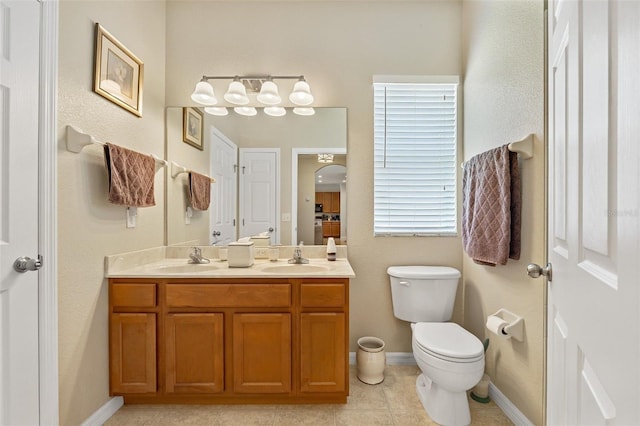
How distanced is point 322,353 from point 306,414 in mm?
366

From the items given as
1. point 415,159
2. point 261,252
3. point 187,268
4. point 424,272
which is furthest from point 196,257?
point 415,159

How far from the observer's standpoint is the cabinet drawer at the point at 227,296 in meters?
1.71

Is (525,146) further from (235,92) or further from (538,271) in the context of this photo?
(235,92)

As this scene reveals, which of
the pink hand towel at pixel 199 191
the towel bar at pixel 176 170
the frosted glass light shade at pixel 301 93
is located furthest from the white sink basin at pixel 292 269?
the frosted glass light shade at pixel 301 93

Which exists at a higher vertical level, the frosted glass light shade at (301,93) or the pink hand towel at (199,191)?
the frosted glass light shade at (301,93)

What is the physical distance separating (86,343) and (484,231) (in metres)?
2.30

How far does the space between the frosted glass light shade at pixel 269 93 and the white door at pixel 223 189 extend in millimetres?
424

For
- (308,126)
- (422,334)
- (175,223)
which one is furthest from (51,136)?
(422,334)

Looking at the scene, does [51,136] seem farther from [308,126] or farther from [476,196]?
[476,196]

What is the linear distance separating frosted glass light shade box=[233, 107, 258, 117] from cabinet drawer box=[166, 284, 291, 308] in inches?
52.1

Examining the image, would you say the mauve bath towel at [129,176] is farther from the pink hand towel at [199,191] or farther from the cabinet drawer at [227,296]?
the cabinet drawer at [227,296]

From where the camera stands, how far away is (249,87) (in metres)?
2.28

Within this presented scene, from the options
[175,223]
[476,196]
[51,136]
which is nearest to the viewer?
[51,136]

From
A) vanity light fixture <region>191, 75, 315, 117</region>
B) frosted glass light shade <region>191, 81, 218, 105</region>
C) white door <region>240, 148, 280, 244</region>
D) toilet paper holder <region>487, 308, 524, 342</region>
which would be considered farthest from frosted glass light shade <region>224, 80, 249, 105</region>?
toilet paper holder <region>487, 308, 524, 342</region>
